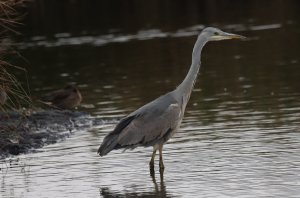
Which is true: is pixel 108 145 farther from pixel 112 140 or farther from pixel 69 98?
pixel 69 98

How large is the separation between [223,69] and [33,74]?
6179mm

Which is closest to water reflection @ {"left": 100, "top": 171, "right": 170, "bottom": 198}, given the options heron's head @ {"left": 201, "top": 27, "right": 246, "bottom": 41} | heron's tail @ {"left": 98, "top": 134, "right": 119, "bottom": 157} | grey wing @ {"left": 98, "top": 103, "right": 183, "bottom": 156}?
heron's tail @ {"left": 98, "top": 134, "right": 119, "bottom": 157}

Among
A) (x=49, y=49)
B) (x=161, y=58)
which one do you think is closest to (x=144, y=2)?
(x=49, y=49)

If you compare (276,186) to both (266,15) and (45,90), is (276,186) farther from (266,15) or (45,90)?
(266,15)

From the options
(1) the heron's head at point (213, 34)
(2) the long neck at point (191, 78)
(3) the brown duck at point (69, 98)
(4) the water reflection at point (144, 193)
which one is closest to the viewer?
(4) the water reflection at point (144, 193)

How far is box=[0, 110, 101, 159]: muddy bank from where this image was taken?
553 inches

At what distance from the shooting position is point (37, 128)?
628 inches

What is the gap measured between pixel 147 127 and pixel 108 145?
610 mm

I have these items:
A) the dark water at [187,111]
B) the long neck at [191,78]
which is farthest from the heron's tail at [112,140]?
the long neck at [191,78]

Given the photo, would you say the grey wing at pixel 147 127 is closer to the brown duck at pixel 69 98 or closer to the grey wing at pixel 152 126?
the grey wing at pixel 152 126

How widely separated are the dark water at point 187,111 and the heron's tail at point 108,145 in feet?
1.08

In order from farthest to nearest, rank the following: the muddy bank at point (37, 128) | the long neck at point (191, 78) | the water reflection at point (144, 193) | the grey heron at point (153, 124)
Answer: the muddy bank at point (37, 128), the long neck at point (191, 78), the grey heron at point (153, 124), the water reflection at point (144, 193)

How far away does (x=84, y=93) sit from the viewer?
21.0 m

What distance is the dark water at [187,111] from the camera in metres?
11.3
